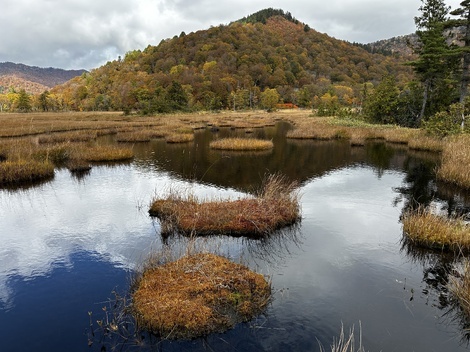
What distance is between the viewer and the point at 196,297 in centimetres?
848

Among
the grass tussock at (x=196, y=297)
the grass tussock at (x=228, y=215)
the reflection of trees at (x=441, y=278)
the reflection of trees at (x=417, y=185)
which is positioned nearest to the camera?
the grass tussock at (x=196, y=297)

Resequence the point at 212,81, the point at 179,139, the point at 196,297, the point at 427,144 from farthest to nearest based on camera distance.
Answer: the point at 212,81
the point at 179,139
the point at 427,144
the point at 196,297

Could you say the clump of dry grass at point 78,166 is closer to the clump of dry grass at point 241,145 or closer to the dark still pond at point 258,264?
the dark still pond at point 258,264

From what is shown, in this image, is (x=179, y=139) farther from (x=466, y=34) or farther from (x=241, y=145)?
(x=466, y=34)

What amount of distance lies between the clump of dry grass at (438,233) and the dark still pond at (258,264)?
644 mm

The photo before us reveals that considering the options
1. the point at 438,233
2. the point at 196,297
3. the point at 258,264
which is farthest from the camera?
the point at 438,233

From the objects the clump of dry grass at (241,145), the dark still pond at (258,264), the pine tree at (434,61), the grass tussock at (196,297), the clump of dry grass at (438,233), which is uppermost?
the pine tree at (434,61)

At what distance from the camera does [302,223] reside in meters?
15.3

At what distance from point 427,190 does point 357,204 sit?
562 cm

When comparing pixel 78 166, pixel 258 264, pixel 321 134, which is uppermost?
pixel 321 134

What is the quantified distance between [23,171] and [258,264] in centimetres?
1923

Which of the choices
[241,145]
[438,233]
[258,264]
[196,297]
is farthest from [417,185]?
[196,297]

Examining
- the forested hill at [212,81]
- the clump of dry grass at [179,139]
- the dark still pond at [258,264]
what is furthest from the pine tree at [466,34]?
the forested hill at [212,81]

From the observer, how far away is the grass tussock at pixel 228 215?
13.9 m
